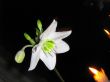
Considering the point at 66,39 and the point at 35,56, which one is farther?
the point at 66,39

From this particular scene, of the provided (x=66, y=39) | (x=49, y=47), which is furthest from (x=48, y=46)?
(x=66, y=39)

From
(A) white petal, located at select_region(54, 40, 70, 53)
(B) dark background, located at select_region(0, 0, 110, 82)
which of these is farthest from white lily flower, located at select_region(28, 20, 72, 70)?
(B) dark background, located at select_region(0, 0, 110, 82)

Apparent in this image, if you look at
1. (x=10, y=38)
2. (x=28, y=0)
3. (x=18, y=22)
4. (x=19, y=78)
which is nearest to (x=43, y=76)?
(x=19, y=78)

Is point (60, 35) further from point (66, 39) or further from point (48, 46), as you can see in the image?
point (66, 39)

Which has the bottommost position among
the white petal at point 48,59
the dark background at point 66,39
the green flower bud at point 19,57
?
the dark background at point 66,39

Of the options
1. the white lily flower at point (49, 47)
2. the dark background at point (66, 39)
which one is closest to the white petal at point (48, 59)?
the white lily flower at point (49, 47)

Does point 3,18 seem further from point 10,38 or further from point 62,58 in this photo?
point 62,58

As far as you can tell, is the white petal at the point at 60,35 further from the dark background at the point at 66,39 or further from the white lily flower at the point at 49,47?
the dark background at the point at 66,39
